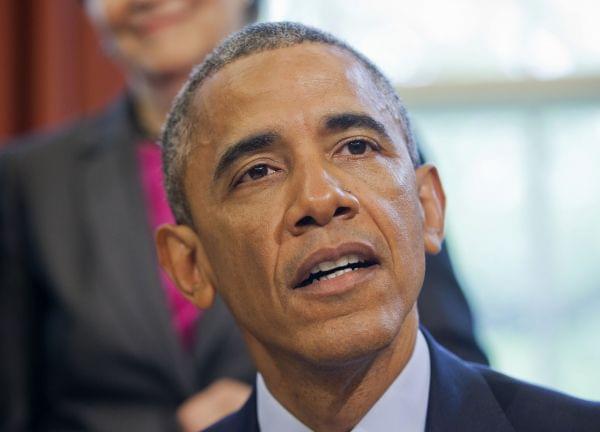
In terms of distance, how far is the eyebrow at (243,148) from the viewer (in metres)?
0.88

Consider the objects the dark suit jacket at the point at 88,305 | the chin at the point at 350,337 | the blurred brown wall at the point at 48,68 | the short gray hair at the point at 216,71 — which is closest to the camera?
the chin at the point at 350,337

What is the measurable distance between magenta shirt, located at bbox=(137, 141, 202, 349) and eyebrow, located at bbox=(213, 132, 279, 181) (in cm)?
49

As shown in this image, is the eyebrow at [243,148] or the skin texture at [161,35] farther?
the skin texture at [161,35]

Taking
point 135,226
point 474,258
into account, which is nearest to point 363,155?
point 135,226

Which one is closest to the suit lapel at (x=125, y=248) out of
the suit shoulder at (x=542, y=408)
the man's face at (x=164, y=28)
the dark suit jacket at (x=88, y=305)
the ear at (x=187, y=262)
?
the dark suit jacket at (x=88, y=305)

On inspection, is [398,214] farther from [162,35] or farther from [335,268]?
[162,35]

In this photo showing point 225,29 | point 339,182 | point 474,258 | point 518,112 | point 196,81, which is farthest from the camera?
point 518,112

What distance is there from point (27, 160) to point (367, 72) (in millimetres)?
939

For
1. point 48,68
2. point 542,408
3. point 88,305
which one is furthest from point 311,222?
point 48,68

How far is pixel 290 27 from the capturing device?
95cm

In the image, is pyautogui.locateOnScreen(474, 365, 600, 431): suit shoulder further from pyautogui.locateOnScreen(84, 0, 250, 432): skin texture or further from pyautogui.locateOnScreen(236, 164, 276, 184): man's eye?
pyautogui.locateOnScreen(84, 0, 250, 432): skin texture

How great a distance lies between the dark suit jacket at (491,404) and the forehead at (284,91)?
0.23 metres

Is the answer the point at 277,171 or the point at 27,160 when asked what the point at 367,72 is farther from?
the point at 27,160

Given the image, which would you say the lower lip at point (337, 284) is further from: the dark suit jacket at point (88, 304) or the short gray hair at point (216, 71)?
the dark suit jacket at point (88, 304)
